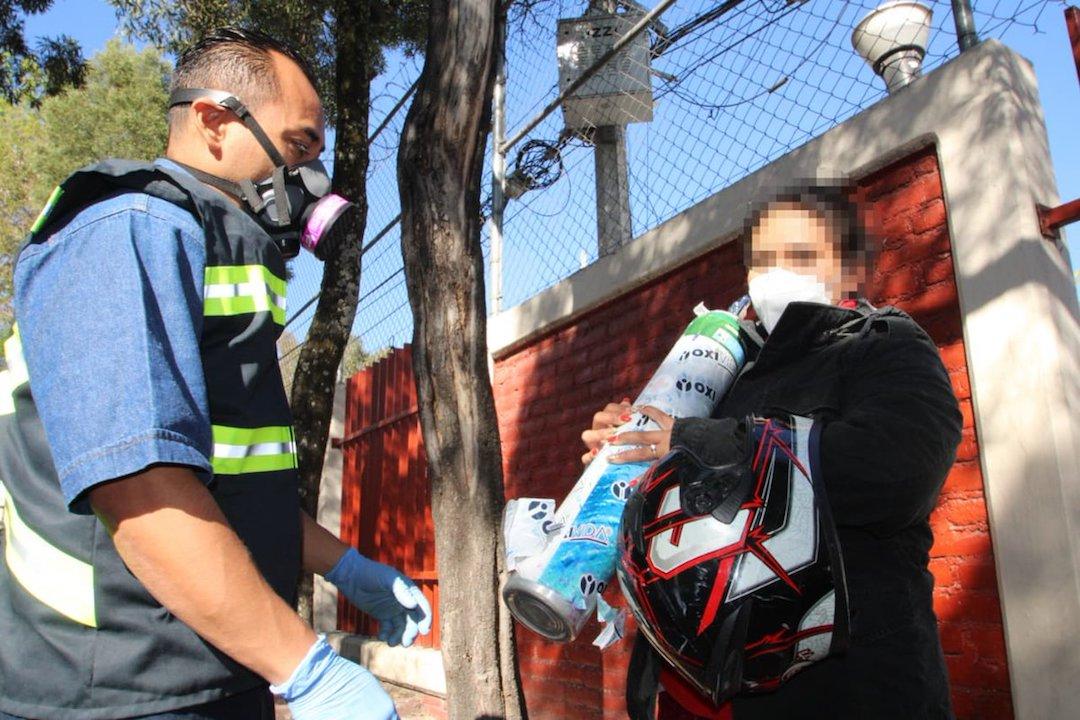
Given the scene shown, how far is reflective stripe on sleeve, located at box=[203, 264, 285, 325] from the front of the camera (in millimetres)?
1460

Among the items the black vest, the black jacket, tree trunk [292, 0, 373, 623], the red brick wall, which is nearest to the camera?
the black vest

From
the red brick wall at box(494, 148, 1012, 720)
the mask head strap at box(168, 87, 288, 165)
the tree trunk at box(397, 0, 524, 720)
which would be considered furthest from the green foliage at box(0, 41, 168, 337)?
the mask head strap at box(168, 87, 288, 165)

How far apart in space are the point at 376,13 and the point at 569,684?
6023mm

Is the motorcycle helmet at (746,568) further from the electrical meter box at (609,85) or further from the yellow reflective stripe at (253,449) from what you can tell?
the electrical meter box at (609,85)

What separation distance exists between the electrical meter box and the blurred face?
278 centimetres

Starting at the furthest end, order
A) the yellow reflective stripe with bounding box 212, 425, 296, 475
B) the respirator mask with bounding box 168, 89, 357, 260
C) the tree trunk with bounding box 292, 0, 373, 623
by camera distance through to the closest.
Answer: the tree trunk with bounding box 292, 0, 373, 623 < the respirator mask with bounding box 168, 89, 357, 260 < the yellow reflective stripe with bounding box 212, 425, 296, 475

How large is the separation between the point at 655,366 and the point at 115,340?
328cm

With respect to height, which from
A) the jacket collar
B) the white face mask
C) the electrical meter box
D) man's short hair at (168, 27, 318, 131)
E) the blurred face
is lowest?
the jacket collar

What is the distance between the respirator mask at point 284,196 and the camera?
1740 millimetres

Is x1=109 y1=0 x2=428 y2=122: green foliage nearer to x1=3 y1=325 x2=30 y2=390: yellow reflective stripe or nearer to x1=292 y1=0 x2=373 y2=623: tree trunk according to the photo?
x1=292 y1=0 x2=373 y2=623: tree trunk

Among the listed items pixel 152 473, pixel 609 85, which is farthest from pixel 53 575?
pixel 609 85

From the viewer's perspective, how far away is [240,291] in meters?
1.52

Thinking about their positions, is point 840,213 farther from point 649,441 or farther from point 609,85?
point 609,85

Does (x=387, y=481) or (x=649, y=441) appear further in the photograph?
(x=387, y=481)
